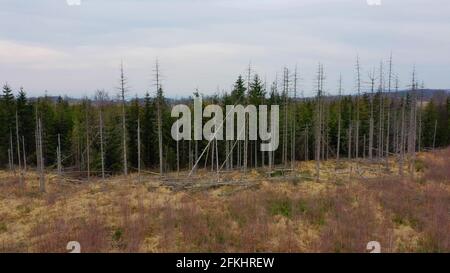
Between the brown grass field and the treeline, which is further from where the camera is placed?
the treeline

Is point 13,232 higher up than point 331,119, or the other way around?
point 331,119

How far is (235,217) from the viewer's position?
1684 cm

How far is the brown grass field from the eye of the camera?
13.7m

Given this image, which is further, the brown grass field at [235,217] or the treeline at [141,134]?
the treeline at [141,134]

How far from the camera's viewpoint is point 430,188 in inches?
891

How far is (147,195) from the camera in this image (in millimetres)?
21875

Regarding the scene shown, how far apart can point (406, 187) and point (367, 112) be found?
28.3 metres

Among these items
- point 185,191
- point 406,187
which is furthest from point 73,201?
point 406,187

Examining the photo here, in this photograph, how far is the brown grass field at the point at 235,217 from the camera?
13.7 m

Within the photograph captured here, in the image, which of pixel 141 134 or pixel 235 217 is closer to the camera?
pixel 235 217

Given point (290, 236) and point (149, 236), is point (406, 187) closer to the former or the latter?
point (290, 236)
